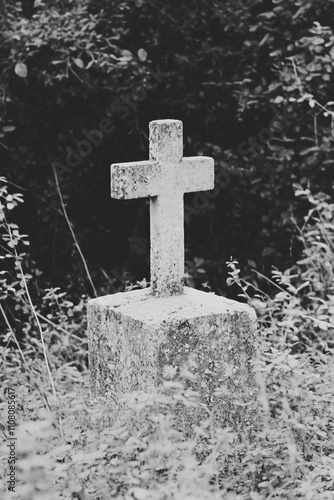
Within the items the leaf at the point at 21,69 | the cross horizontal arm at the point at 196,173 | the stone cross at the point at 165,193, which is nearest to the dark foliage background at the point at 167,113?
the leaf at the point at 21,69

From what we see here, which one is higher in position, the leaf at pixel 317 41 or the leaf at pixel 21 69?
the leaf at pixel 317 41

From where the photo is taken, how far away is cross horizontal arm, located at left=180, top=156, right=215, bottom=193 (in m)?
4.21

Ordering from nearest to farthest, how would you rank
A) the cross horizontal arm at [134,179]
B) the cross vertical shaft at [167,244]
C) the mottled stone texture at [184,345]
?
the mottled stone texture at [184,345], the cross horizontal arm at [134,179], the cross vertical shaft at [167,244]

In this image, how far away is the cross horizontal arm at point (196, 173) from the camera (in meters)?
4.21

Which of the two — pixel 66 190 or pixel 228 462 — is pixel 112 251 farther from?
pixel 228 462

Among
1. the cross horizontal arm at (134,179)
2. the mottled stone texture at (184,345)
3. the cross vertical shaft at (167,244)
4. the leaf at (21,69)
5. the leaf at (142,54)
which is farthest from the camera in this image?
the leaf at (142,54)

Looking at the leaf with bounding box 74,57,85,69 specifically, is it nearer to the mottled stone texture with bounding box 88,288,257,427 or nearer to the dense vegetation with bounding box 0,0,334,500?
the dense vegetation with bounding box 0,0,334,500

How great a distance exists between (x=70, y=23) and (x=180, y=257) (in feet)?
9.15

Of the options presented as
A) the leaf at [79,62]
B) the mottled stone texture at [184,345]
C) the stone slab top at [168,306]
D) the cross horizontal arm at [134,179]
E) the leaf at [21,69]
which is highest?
the leaf at [79,62]

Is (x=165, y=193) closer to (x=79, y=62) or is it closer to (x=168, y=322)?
(x=168, y=322)

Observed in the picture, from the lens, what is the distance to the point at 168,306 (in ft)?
13.2

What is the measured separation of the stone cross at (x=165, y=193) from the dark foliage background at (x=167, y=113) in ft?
7.56

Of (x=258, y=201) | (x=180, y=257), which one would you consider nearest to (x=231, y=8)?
(x=258, y=201)

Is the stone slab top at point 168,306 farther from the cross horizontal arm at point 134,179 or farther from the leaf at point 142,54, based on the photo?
the leaf at point 142,54
